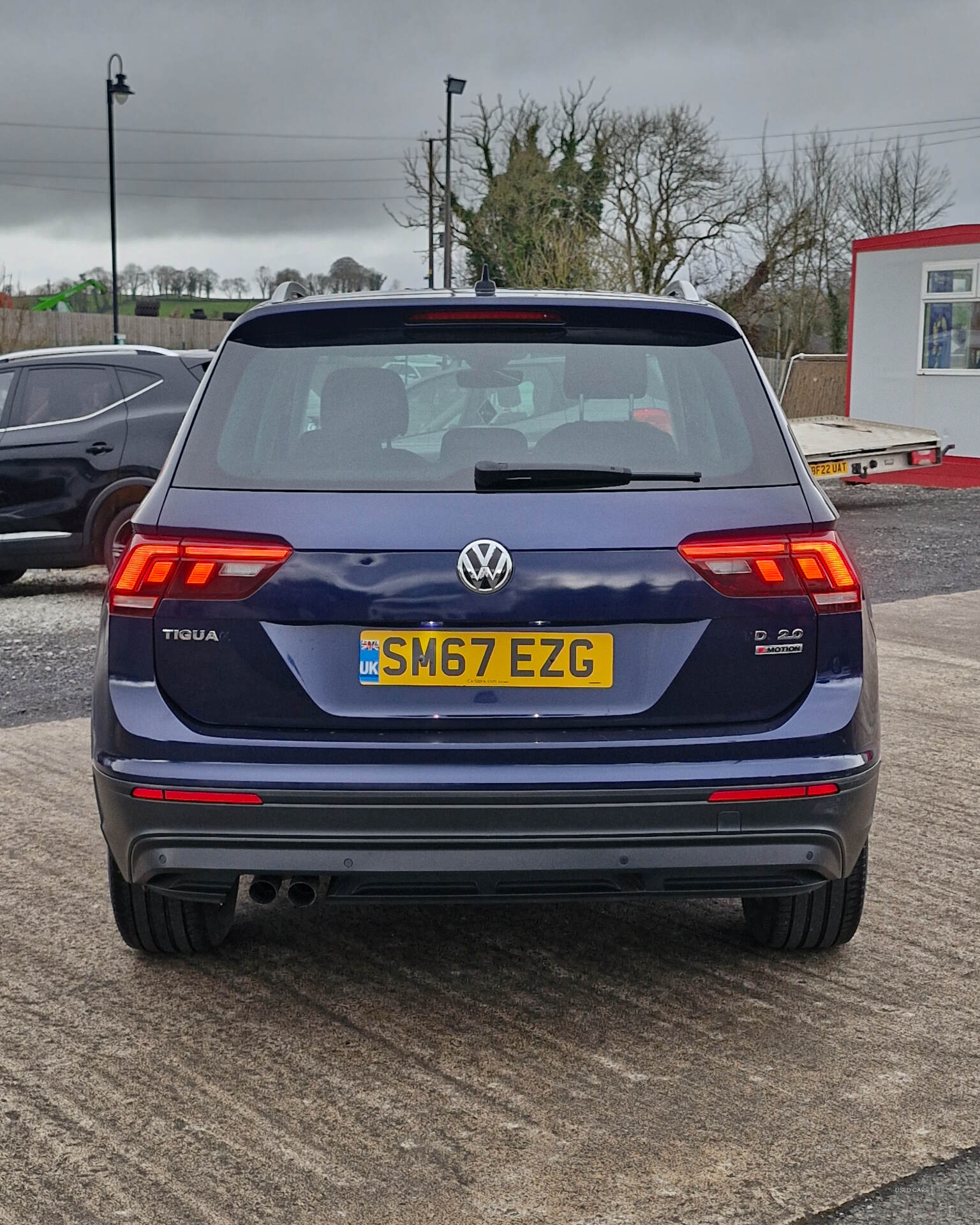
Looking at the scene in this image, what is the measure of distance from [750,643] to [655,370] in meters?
0.78

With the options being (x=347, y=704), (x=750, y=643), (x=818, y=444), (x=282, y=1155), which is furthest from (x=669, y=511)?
(x=818, y=444)

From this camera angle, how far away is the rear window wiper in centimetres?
327

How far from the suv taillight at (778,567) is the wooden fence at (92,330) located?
172 feet

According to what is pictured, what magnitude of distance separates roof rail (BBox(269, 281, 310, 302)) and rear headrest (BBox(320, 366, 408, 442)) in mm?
387

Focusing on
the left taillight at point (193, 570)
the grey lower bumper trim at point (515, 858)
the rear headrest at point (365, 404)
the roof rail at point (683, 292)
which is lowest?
the grey lower bumper trim at point (515, 858)

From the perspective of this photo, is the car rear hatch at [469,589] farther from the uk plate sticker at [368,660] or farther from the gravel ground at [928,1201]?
the gravel ground at [928,1201]

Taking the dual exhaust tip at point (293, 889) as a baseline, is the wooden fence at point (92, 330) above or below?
above

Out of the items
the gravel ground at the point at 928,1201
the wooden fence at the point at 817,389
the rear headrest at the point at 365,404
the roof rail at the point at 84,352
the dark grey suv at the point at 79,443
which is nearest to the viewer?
the gravel ground at the point at 928,1201

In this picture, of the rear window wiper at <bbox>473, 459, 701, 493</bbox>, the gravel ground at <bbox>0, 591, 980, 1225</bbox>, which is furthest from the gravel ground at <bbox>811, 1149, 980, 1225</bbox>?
the rear window wiper at <bbox>473, 459, 701, 493</bbox>

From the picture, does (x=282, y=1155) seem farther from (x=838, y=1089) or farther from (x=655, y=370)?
(x=655, y=370)

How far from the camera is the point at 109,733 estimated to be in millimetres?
3322

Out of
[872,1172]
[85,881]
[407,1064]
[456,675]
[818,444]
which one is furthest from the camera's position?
[818,444]

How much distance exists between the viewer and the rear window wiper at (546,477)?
3271 millimetres

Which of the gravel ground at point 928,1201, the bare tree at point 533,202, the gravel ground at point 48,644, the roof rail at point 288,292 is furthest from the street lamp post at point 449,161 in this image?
the gravel ground at point 928,1201
